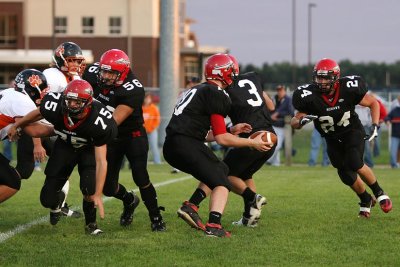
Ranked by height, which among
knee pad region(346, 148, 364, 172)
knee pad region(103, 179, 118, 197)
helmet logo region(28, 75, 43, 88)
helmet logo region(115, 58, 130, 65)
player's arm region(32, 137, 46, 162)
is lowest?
knee pad region(103, 179, 118, 197)

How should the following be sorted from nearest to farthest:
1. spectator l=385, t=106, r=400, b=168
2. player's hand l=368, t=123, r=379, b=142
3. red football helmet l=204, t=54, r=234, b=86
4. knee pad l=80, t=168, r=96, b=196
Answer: knee pad l=80, t=168, r=96, b=196
red football helmet l=204, t=54, r=234, b=86
player's hand l=368, t=123, r=379, b=142
spectator l=385, t=106, r=400, b=168

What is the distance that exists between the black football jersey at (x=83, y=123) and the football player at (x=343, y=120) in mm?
2302

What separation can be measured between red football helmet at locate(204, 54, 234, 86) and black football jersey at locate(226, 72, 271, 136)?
1.50 ft

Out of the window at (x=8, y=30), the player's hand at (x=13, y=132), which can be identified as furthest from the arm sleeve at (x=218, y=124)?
the window at (x=8, y=30)

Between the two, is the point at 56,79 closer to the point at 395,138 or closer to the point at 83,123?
the point at 83,123

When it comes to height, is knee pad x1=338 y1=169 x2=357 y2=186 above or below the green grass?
above

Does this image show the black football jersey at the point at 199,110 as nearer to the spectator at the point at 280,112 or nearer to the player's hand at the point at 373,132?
the player's hand at the point at 373,132

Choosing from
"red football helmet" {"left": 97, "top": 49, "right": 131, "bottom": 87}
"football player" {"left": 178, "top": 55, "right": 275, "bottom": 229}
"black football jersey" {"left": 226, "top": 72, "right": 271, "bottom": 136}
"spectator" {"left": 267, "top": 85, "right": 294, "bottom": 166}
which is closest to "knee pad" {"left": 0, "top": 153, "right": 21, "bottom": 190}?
"red football helmet" {"left": 97, "top": 49, "right": 131, "bottom": 87}

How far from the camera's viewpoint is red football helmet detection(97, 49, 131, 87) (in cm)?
795

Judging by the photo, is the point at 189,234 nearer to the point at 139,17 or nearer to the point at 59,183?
the point at 59,183

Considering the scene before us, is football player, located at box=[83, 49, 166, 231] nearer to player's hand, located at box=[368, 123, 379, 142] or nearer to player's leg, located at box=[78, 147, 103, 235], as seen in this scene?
player's leg, located at box=[78, 147, 103, 235]

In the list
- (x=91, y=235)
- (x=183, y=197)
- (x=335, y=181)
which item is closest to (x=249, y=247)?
(x=91, y=235)

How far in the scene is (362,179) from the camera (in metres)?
9.34

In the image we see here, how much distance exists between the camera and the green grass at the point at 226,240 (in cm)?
657
